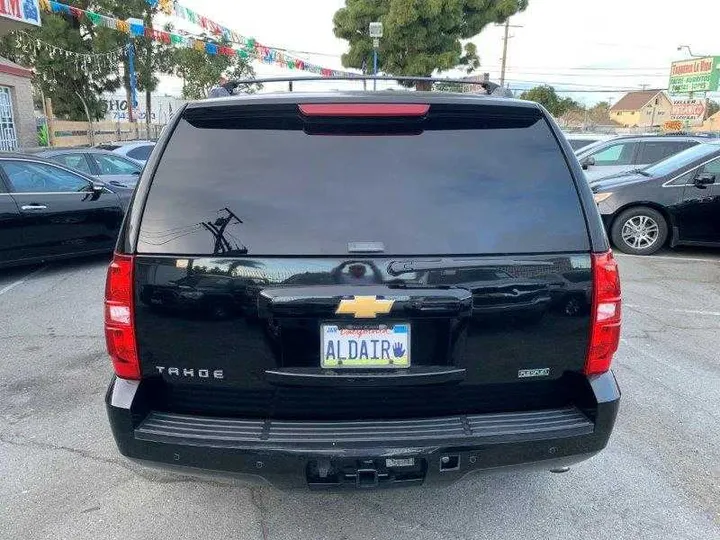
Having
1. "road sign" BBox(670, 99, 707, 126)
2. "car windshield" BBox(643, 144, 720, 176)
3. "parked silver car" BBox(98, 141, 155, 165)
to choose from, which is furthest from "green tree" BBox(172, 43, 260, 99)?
"road sign" BBox(670, 99, 707, 126)

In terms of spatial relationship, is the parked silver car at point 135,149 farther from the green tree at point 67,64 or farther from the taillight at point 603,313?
the green tree at point 67,64

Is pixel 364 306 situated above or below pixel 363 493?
above

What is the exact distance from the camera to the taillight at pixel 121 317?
2.13 metres

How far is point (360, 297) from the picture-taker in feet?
6.73

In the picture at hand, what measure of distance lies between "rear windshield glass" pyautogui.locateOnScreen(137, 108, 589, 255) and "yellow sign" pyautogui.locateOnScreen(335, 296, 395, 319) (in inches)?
7.4

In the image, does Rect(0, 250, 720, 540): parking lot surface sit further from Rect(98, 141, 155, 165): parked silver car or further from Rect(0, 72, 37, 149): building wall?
Rect(0, 72, 37, 149): building wall

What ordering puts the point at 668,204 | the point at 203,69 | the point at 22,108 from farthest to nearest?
the point at 203,69 < the point at 22,108 < the point at 668,204

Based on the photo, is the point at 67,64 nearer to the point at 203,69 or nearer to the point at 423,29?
the point at 203,69

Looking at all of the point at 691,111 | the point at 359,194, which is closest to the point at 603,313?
the point at 359,194

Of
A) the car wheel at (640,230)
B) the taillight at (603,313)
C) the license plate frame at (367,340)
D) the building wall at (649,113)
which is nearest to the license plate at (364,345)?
the license plate frame at (367,340)

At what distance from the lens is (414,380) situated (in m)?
2.13

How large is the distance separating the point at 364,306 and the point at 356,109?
0.79 m

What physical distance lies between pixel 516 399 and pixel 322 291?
92 centimetres

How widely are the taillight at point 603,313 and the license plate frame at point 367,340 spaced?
745 millimetres
